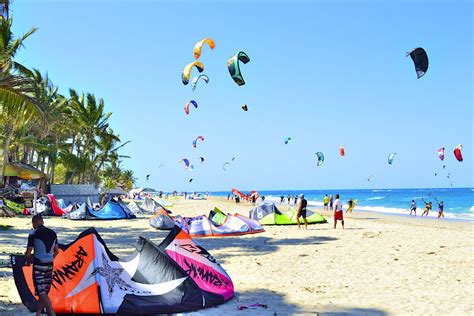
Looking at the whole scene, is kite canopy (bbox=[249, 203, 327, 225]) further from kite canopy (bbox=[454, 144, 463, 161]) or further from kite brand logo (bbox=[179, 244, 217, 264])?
kite brand logo (bbox=[179, 244, 217, 264])

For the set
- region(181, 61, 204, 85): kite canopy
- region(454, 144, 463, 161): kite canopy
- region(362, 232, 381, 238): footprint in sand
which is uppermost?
region(181, 61, 204, 85): kite canopy

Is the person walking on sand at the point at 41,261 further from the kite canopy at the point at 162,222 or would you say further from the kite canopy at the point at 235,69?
the kite canopy at the point at 162,222

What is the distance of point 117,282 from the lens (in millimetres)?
6230

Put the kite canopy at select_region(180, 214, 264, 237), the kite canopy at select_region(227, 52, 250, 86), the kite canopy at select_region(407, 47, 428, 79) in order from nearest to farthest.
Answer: the kite canopy at select_region(407, 47, 428, 79) < the kite canopy at select_region(227, 52, 250, 86) < the kite canopy at select_region(180, 214, 264, 237)

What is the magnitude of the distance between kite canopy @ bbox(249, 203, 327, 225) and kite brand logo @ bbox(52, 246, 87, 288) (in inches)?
586

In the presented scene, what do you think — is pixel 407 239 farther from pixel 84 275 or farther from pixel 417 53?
pixel 84 275

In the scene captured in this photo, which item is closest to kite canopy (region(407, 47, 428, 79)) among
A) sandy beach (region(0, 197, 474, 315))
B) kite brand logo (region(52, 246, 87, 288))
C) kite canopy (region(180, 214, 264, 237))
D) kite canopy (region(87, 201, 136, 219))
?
sandy beach (region(0, 197, 474, 315))

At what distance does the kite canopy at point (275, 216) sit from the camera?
67.9 feet

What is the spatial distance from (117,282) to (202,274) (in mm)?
1309

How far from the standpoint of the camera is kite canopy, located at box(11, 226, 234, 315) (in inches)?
236

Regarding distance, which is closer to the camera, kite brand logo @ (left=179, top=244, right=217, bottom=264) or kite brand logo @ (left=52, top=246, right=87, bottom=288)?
kite brand logo @ (left=52, top=246, right=87, bottom=288)

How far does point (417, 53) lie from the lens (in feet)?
37.1

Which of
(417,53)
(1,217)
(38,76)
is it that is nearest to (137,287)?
(417,53)

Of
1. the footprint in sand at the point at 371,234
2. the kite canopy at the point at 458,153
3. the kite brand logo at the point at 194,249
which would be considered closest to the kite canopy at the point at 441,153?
the kite canopy at the point at 458,153
